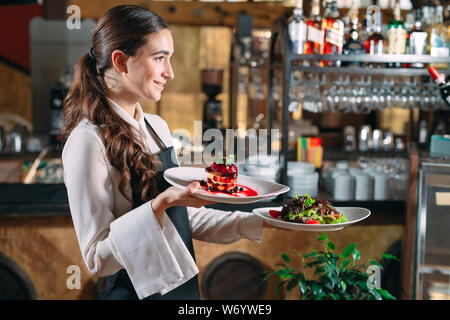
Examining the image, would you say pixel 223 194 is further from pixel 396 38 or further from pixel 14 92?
pixel 14 92

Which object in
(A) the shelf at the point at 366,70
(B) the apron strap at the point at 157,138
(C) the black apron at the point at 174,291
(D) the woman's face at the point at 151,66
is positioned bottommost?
(C) the black apron at the point at 174,291

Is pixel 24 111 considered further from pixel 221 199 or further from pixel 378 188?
pixel 221 199

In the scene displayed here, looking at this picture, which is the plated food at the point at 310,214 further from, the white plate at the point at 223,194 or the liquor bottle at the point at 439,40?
the liquor bottle at the point at 439,40

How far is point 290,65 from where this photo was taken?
236 centimetres

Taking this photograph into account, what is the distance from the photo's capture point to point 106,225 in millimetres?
1138

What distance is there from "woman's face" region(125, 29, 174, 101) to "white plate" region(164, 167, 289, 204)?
0.64 ft

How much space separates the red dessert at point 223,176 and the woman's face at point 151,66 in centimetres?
22

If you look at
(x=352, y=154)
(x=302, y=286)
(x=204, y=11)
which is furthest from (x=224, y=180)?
(x=204, y=11)

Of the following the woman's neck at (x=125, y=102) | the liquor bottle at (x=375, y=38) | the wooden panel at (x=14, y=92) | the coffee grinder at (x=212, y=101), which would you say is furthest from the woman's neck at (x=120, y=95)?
the wooden panel at (x=14, y=92)

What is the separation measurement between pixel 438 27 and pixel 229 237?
6.37 ft

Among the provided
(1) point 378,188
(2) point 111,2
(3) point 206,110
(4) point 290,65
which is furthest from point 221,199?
(2) point 111,2

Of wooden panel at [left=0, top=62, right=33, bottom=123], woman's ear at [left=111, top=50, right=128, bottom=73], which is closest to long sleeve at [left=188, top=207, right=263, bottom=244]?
Result: woman's ear at [left=111, top=50, right=128, bottom=73]

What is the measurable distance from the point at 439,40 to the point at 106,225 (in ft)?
6.56

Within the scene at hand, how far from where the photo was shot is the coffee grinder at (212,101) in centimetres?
429
